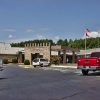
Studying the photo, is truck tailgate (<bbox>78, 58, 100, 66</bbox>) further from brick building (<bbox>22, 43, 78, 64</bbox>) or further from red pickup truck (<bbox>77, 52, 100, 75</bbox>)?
brick building (<bbox>22, 43, 78, 64</bbox>)

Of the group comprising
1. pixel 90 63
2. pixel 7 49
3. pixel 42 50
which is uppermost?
pixel 7 49

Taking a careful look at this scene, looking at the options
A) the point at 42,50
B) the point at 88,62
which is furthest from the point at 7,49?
the point at 88,62

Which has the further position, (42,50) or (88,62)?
(42,50)

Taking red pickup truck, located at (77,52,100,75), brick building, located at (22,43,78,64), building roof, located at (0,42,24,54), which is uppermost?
building roof, located at (0,42,24,54)

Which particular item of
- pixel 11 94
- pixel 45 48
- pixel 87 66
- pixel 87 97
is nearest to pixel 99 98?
pixel 87 97

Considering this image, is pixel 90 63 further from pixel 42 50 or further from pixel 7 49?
pixel 7 49

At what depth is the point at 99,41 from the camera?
139000 mm

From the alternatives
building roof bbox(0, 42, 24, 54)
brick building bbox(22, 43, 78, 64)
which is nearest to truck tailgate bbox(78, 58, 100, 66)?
brick building bbox(22, 43, 78, 64)

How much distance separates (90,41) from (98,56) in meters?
111

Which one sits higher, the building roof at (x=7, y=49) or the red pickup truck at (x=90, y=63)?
the building roof at (x=7, y=49)

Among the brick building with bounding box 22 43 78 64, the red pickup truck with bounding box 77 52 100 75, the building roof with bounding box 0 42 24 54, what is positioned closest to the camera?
the red pickup truck with bounding box 77 52 100 75

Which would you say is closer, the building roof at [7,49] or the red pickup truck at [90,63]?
the red pickup truck at [90,63]

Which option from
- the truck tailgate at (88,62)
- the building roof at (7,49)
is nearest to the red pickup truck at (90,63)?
the truck tailgate at (88,62)

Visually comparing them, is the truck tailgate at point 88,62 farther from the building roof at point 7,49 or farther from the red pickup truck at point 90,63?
the building roof at point 7,49
